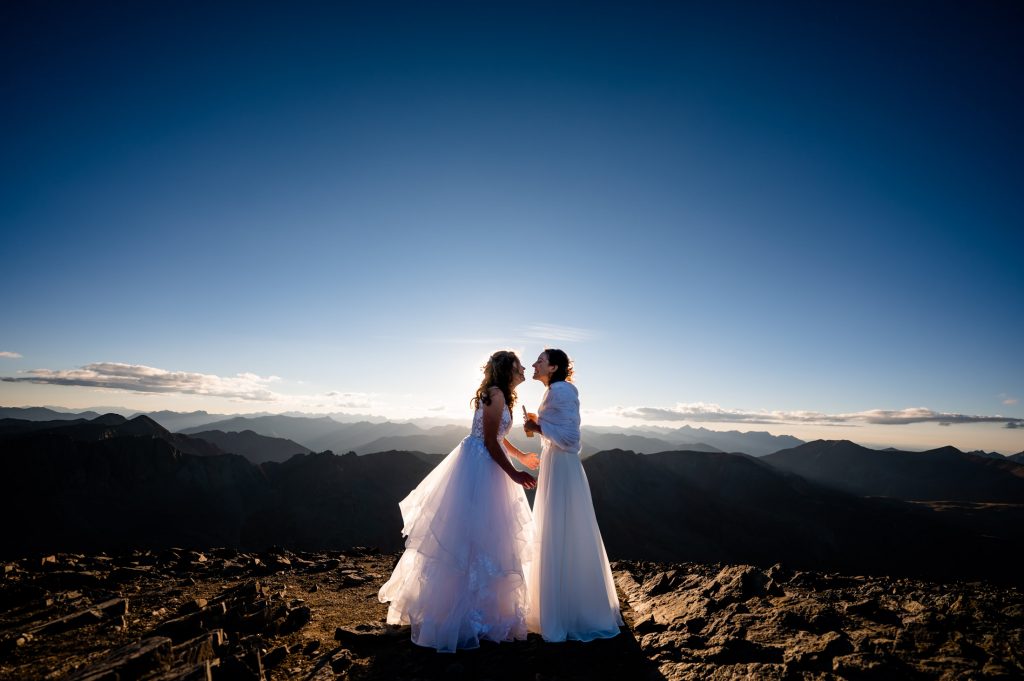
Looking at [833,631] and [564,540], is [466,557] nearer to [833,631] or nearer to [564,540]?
[564,540]

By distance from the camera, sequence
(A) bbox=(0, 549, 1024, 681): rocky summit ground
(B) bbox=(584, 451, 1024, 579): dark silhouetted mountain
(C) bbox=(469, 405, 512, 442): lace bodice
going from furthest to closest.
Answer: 1. (B) bbox=(584, 451, 1024, 579): dark silhouetted mountain
2. (C) bbox=(469, 405, 512, 442): lace bodice
3. (A) bbox=(0, 549, 1024, 681): rocky summit ground

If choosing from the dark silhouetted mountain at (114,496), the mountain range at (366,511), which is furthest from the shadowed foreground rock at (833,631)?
the dark silhouetted mountain at (114,496)

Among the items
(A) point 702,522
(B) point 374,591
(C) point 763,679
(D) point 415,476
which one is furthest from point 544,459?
(A) point 702,522

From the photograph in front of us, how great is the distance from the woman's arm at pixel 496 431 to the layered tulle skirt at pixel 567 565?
47 centimetres

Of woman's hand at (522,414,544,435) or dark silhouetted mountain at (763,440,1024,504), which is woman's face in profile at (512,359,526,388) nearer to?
woman's hand at (522,414,544,435)

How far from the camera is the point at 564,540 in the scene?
210 inches

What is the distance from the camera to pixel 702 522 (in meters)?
102

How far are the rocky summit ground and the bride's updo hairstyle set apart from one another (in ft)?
10.0

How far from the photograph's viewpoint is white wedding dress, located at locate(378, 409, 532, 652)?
4.86m

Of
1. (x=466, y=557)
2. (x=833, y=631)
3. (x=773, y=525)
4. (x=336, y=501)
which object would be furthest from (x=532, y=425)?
(x=773, y=525)

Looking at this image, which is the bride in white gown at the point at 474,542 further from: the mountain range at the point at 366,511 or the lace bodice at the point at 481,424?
the mountain range at the point at 366,511

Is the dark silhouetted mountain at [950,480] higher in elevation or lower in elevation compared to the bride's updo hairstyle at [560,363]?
lower

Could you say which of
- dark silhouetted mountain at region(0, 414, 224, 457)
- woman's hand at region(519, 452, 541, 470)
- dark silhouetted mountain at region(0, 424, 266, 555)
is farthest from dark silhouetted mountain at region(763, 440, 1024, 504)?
dark silhouetted mountain at region(0, 414, 224, 457)

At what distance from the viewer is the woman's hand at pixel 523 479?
5.13 meters
